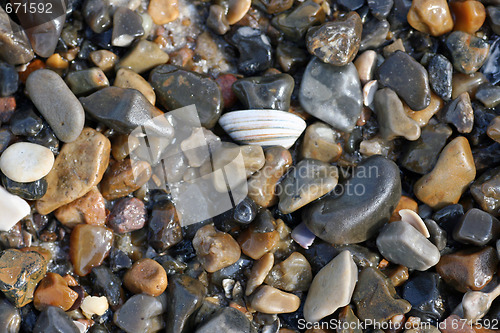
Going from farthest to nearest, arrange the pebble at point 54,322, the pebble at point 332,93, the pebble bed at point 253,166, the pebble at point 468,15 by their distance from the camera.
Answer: the pebble at point 468,15 → the pebble at point 332,93 → the pebble bed at point 253,166 → the pebble at point 54,322

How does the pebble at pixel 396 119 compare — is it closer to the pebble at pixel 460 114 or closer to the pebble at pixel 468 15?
the pebble at pixel 460 114

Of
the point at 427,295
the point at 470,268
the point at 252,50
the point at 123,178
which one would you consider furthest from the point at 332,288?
the point at 252,50

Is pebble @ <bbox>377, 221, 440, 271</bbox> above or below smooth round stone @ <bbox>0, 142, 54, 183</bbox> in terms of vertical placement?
below

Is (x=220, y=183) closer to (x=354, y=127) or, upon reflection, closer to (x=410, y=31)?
(x=354, y=127)

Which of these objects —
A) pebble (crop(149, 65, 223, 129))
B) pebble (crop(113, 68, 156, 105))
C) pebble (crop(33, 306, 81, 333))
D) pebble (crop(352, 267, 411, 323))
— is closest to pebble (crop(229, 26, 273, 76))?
pebble (crop(149, 65, 223, 129))

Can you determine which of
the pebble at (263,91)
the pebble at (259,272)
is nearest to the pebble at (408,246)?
the pebble at (259,272)

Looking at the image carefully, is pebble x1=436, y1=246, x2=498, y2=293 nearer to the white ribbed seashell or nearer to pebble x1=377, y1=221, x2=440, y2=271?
pebble x1=377, y1=221, x2=440, y2=271
